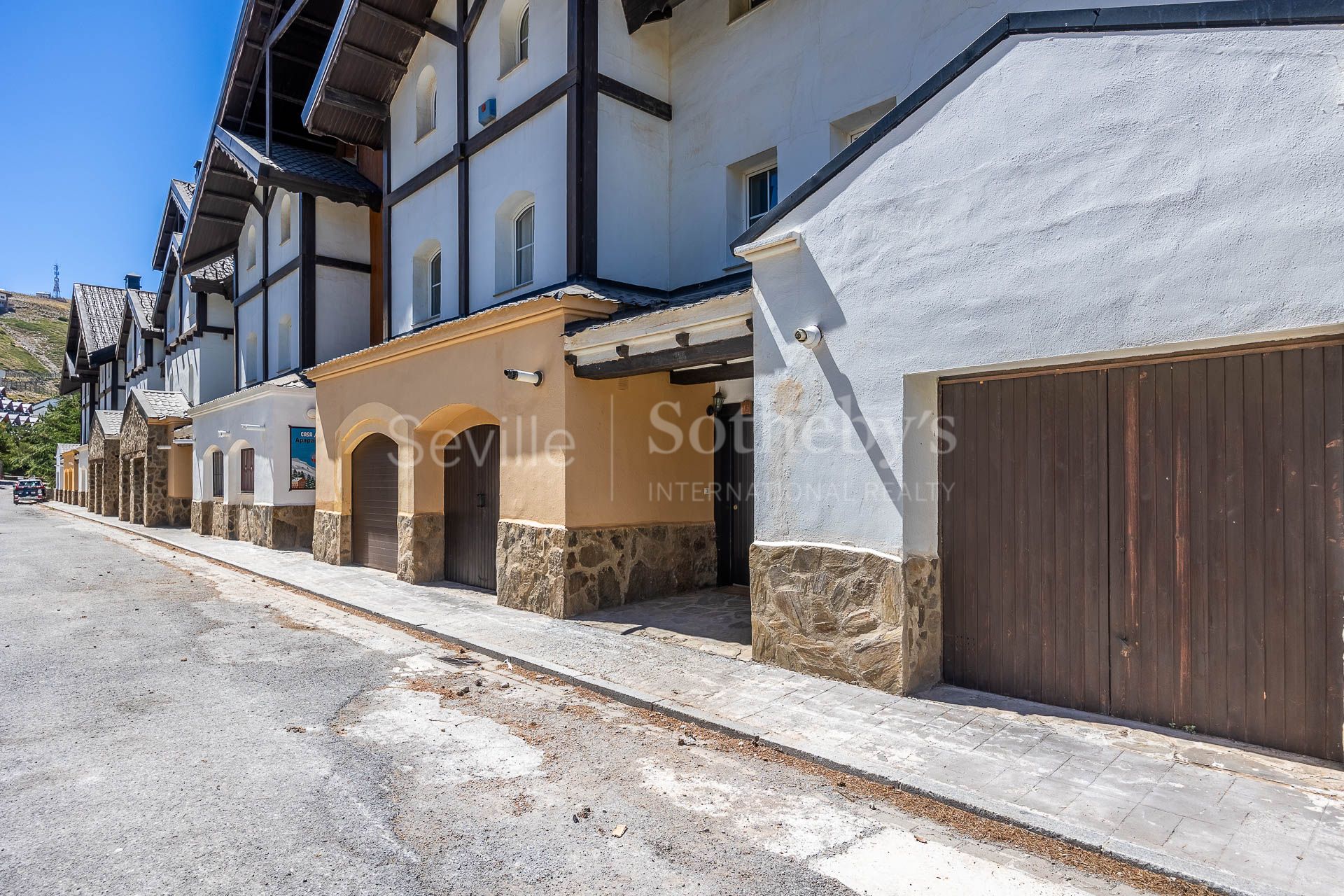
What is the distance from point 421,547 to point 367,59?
895 centimetres

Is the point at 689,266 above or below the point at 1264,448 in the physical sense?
above

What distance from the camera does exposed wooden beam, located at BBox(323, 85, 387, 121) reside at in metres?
13.5

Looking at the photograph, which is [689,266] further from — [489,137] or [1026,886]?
[1026,886]

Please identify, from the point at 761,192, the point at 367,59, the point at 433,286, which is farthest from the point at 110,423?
the point at 761,192

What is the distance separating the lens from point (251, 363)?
20625mm

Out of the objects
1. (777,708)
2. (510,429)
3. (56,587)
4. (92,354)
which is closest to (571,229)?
(510,429)

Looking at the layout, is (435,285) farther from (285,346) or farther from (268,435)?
(285,346)

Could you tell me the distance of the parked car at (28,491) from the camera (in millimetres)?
44031

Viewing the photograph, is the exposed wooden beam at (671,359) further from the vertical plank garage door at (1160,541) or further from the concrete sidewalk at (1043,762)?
the concrete sidewalk at (1043,762)

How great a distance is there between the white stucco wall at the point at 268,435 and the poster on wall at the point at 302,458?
0.08 metres

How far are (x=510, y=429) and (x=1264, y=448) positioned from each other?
7.72 metres

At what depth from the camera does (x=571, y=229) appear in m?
9.77

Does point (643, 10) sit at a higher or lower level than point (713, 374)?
higher

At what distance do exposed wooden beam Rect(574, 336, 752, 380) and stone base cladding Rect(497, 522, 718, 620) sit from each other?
1972 millimetres
